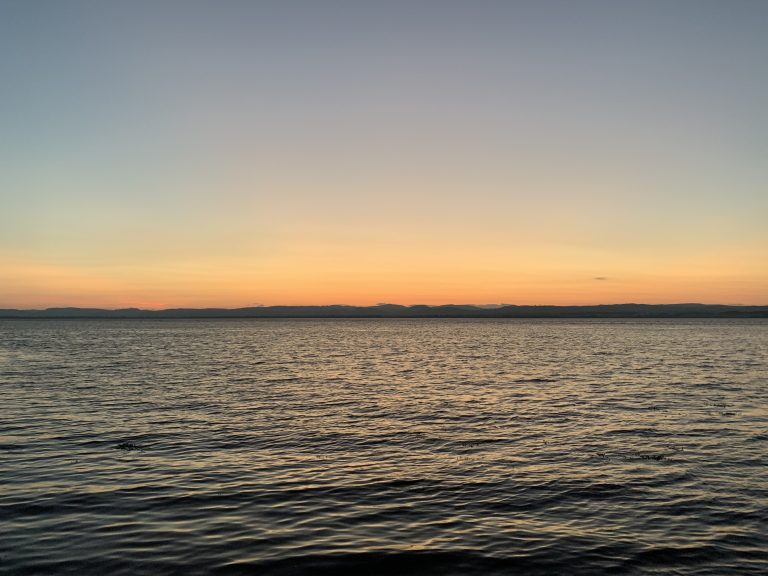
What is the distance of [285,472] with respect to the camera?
2342 centimetres

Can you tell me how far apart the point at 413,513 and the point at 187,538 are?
6.56 m

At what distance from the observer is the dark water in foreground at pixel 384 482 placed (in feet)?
50.4

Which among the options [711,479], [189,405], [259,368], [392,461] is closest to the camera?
[711,479]

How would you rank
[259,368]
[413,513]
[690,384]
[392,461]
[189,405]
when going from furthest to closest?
1. [259,368]
2. [690,384]
3. [189,405]
4. [392,461]
5. [413,513]

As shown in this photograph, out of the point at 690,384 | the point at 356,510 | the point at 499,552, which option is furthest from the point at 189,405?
the point at 690,384

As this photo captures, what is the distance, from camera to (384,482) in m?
22.0

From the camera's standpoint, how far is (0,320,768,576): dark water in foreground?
15367mm

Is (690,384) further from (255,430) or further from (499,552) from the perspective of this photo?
(499,552)

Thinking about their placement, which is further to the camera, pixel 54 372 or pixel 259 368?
pixel 259 368

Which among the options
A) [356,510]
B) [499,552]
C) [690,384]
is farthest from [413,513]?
[690,384]

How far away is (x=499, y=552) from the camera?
617 inches

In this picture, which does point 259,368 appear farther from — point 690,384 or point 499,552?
point 499,552

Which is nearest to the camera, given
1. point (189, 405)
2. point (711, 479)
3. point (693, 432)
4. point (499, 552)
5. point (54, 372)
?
point (499, 552)

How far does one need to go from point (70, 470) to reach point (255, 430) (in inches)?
397
